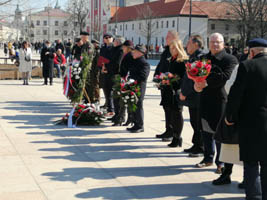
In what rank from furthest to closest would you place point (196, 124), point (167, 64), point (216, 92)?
1. point (167, 64)
2. point (196, 124)
3. point (216, 92)

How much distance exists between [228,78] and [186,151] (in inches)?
81.3

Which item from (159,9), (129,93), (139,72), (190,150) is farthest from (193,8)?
(190,150)

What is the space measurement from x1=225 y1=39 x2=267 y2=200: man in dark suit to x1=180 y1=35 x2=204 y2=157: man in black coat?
215 cm

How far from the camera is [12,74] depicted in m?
20.4

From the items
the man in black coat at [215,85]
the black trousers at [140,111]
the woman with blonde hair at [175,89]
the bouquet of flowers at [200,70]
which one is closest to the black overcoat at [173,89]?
the woman with blonde hair at [175,89]

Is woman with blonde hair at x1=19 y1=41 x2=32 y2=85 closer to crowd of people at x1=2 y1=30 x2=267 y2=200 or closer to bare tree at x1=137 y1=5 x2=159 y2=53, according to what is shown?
crowd of people at x1=2 y1=30 x2=267 y2=200

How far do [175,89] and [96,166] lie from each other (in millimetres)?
2188

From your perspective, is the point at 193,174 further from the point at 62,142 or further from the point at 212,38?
the point at 62,142

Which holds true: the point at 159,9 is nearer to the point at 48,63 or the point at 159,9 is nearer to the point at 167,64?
the point at 48,63

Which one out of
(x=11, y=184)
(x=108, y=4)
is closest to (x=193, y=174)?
(x=11, y=184)

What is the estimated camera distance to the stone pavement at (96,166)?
5379mm

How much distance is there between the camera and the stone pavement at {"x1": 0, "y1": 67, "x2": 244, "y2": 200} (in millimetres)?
5379

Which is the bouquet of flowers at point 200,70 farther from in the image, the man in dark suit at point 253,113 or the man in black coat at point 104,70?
the man in black coat at point 104,70

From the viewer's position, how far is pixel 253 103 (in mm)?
4633
